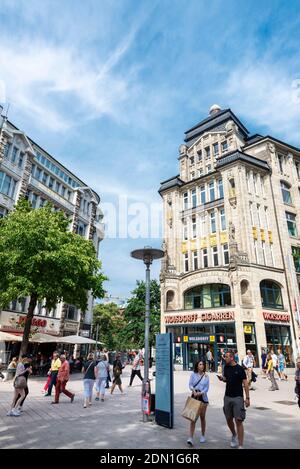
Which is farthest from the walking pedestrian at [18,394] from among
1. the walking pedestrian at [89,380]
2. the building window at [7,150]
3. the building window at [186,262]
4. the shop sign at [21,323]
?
the building window at [186,262]

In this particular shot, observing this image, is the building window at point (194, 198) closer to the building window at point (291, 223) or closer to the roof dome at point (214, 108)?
the building window at point (291, 223)

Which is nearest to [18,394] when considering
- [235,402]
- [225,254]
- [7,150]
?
[235,402]

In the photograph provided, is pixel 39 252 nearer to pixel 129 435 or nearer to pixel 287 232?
pixel 129 435

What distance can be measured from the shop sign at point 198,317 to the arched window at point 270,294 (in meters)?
4.08

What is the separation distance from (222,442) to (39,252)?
14.1 meters

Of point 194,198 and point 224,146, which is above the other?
point 224,146

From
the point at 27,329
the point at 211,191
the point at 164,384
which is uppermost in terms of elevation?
the point at 211,191

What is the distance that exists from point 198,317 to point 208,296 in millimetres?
2443

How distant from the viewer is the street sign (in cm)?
749

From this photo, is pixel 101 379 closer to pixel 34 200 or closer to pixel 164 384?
pixel 164 384

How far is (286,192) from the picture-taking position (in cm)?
3494

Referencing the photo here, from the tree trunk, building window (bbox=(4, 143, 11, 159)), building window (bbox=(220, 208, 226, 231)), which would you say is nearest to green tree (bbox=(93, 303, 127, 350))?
building window (bbox=(220, 208, 226, 231))

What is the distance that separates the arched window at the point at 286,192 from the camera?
34.4 meters
